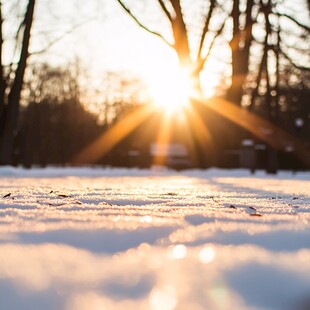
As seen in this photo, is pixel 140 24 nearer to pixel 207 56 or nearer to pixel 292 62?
pixel 207 56

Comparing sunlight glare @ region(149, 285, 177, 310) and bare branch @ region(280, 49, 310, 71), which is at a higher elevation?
bare branch @ region(280, 49, 310, 71)

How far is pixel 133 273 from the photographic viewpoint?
4.81 ft

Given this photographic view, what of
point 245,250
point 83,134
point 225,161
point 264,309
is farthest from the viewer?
point 83,134

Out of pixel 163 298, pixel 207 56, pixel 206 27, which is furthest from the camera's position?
pixel 207 56

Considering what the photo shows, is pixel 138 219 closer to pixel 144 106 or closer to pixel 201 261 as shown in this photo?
pixel 201 261

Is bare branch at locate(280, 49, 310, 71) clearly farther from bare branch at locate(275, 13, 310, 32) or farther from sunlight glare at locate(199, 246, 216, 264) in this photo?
sunlight glare at locate(199, 246, 216, 264)

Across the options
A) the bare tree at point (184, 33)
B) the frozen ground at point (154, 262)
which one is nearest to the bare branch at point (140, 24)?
the bare tree at point (184, 33)

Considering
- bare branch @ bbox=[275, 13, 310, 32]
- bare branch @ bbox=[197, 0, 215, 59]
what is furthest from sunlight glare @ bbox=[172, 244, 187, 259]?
bare branch @ bbox=[275, 13, 310, 32]

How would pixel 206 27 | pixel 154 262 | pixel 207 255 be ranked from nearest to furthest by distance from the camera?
pixel 154 262 → pixel 207 255 → pixel 206 27

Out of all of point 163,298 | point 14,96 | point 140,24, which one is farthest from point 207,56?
point 163,298

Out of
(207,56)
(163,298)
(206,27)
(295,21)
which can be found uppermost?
(295,21)

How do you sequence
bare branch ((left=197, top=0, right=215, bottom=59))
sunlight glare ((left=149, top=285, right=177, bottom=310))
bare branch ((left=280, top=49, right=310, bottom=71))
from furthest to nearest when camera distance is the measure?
1. bare branch ((left=280, top=49, right=310, bottom=71))
2. bare branch ((left=197, top=0, right=215, bottom=59))
3. sunlight glare ((left=149, top=285, right=177, bottom=310))

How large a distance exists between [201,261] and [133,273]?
0.77 ft

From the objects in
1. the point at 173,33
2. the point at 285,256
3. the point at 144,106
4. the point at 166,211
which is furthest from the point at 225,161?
the point at 144,106
